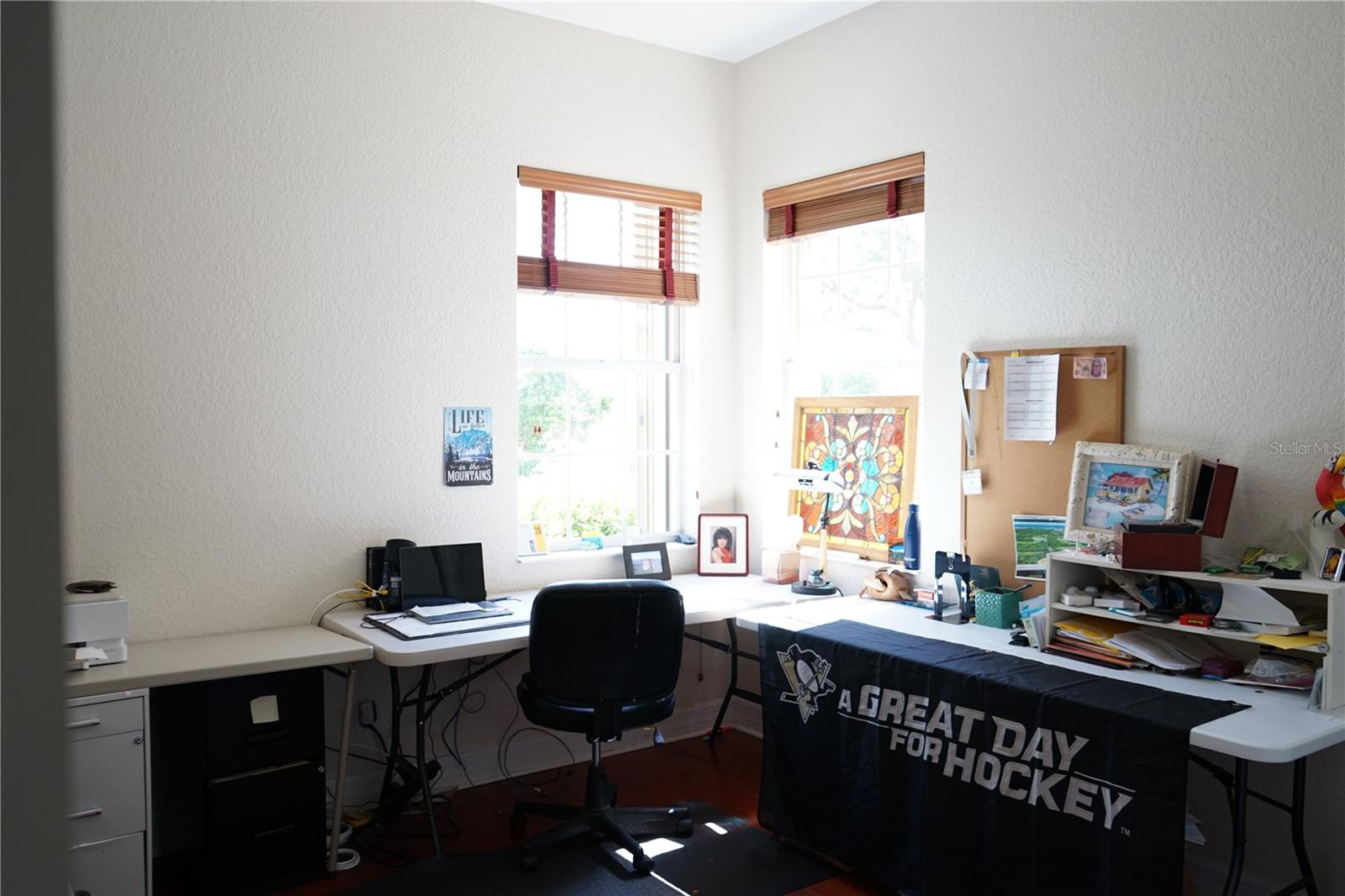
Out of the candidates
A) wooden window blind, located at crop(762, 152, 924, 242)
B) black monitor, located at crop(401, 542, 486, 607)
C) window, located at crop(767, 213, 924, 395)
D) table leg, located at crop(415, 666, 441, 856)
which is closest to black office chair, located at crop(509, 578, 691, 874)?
table leg, located at crop(415, 666, 441, 856)

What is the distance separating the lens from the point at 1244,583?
2.73 meters

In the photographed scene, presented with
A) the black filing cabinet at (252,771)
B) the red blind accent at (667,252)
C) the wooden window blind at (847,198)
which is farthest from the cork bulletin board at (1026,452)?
the black filing cabinet at (252,771)

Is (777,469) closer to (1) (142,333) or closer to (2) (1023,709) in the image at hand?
(2) (1023,709)

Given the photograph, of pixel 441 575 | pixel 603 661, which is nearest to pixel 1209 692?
pixel 603 661

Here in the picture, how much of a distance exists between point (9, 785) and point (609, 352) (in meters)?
4.30

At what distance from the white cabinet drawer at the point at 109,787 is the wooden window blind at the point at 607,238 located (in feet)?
7.44

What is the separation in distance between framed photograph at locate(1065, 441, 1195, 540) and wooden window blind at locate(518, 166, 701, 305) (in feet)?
6.67

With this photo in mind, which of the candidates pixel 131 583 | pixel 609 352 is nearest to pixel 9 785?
pixel 131 583

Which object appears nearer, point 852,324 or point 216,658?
point 216,658

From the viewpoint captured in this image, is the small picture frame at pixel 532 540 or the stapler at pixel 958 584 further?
the small picture frame at pixel 532 540

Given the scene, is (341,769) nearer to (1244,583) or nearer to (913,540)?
(913,540)

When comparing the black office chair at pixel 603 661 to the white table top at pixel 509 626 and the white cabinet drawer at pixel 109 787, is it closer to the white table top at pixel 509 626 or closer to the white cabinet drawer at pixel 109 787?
the white table top at pixel 509 626

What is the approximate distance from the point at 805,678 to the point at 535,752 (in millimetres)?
1422

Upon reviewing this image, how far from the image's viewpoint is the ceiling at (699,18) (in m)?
4.20
